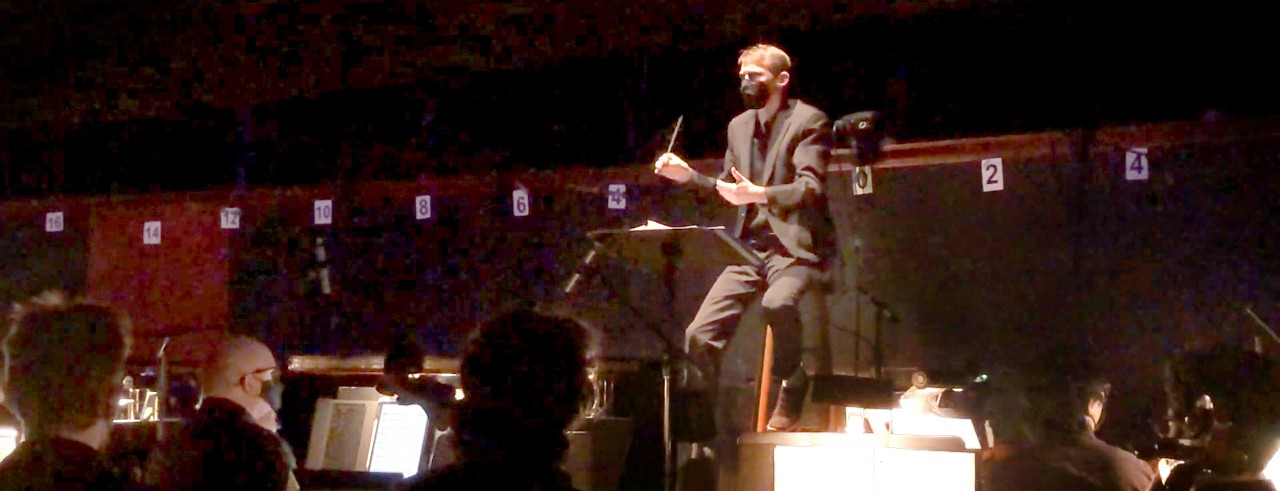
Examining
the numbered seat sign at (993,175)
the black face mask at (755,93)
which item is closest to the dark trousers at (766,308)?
the black face mask at (755,93)

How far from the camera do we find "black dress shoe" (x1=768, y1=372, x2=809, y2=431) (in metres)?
3.73

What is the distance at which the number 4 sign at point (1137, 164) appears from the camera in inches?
187

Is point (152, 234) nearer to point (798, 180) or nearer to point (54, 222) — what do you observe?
point (54, 222)

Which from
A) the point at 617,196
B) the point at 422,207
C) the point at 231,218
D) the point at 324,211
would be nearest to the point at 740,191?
the point at 617,196

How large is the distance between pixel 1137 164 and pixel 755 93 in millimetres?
2021

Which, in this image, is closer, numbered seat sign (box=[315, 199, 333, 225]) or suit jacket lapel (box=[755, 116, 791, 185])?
suit jacket lapel (box=[755, 116, 791, 185])

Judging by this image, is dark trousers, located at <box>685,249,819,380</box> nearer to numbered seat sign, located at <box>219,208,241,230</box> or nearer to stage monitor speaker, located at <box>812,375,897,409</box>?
stage monitor speaker, located at <box>812,375,897,409</box>

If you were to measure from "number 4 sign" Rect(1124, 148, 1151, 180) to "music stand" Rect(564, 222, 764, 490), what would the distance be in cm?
224

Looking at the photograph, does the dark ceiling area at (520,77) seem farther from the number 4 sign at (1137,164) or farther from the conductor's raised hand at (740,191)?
the conductor's raised hand at (740,191)

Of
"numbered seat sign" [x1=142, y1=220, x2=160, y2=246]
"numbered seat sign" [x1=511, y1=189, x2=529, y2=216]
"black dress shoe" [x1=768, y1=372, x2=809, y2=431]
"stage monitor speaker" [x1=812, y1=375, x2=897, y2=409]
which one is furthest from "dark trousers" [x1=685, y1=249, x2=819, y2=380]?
"numbered seat sign" [x1=142, y1=220, x2=160, y2=246]

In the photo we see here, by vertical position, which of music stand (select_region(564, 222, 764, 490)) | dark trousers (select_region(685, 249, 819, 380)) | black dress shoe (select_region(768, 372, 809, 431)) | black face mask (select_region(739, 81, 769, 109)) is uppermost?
black face mask (select_region(739, 81, 769, 109))

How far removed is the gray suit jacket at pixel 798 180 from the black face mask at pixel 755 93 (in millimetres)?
100

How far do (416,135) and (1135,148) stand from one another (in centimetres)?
380

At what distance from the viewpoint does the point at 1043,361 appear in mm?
4793
